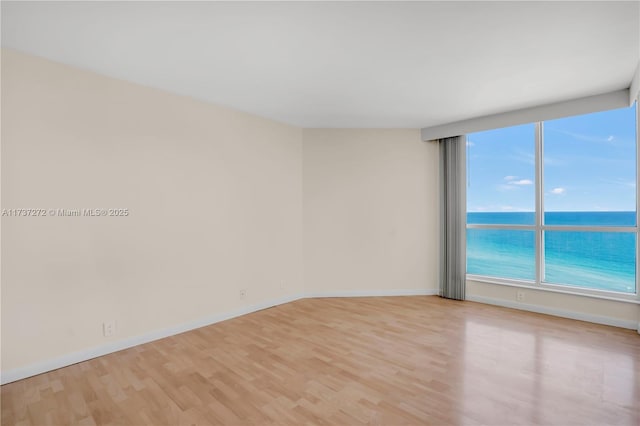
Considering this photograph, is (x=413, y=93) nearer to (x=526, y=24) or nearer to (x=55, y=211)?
(x=526, y=24)

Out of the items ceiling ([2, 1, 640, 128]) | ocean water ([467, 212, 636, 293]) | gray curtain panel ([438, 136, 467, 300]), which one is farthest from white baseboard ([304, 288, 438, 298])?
ceiling ([2, 1, 640, 128])

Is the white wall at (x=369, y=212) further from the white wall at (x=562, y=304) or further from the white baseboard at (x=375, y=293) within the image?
the white wall at (x=562, y=304)

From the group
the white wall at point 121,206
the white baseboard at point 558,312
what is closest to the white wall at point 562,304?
the white baseboard at point 558,312

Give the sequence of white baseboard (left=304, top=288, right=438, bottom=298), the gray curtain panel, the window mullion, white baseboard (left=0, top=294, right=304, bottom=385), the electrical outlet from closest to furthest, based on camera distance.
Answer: white baseboard (left=0, top=294, right=304, bottom=385) < the electrical outlet < the window mullion < the gray curtain panel < white baseboard (left=304, top=288, right=438, bottom=298)

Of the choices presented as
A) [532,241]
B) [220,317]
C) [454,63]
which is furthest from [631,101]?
[220,317]

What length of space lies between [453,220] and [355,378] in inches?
125

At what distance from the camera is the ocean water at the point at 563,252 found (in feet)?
11.7

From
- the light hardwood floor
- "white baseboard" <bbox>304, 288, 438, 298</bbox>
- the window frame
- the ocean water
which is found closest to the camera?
the light hardwood floor

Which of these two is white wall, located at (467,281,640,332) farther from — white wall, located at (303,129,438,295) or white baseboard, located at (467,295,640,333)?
white wall, located at (303,129,438,295)

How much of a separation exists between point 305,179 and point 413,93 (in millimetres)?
2154

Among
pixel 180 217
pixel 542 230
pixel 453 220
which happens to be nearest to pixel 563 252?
pixel 542 230

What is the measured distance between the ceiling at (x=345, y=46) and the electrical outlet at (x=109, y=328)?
2.37 m

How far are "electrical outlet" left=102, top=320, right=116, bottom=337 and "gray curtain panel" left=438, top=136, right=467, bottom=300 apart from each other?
14.4 feet

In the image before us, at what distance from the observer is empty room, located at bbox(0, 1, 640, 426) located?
203cm
